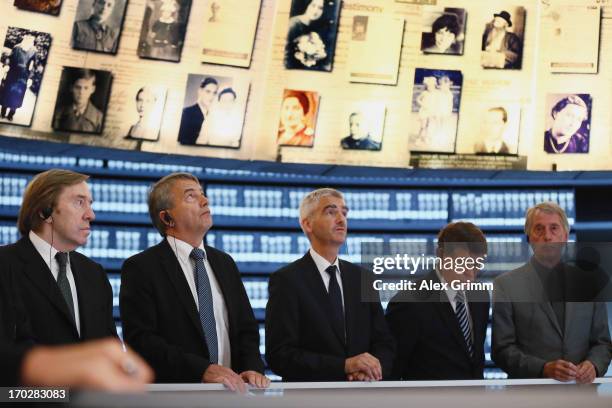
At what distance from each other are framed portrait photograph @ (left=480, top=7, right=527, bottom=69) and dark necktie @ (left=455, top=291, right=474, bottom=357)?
44.1 inches

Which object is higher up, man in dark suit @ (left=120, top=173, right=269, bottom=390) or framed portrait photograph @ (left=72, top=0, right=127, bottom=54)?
framed portrait photograph @ (left=72, top=0, right=127, bottom=54)

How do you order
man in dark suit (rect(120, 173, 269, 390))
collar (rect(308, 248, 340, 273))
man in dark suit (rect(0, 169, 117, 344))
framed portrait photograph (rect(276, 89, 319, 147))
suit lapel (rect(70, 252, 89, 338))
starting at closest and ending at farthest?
man in dark suit (rect(0, 169, 117, 344)) → suit lapel (rect(70, 252, 89, 338)) → man in dark suit (rect(120, 173, 269, 390)) → collar (rect(308, 248, 340, 273)) → framed portrait photograph (rect(276, 89, 319, 147))

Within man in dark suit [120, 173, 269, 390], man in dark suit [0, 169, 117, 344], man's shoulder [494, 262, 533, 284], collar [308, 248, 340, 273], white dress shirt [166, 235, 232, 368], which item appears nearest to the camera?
man in dark suit [0, 169, 117, 344]

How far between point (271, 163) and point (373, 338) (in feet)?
3.06

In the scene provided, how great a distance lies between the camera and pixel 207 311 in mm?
2992

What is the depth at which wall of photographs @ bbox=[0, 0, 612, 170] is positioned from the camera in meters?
3.66

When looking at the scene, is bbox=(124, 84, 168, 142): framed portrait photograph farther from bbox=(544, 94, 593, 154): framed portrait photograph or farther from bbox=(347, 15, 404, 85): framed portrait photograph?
bbox=(544, 94, 593, 154): framed portrait photograph

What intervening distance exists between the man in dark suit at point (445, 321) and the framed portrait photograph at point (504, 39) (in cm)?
84

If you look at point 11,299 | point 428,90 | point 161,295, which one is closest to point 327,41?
point 428,90

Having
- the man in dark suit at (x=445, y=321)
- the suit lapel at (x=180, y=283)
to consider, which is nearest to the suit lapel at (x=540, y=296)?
the man in dark suit at (x=445, y=321)

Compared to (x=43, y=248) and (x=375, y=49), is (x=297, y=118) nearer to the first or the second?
(x=375, y=49)

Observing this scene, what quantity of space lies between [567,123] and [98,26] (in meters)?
2.05

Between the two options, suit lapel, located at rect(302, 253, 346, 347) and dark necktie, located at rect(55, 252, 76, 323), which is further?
suit lapel, located at rect(302, 253, 346, 347)

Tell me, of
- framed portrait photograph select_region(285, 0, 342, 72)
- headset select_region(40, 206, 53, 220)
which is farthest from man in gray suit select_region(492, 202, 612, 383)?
headset select_region(40, 206, 53, 220)
